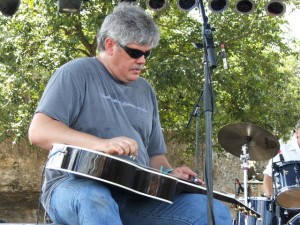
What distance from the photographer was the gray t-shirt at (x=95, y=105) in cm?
285

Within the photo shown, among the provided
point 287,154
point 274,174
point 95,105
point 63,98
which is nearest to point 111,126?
point 95,105

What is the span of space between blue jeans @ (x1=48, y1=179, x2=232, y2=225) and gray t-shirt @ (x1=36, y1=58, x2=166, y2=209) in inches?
6.5

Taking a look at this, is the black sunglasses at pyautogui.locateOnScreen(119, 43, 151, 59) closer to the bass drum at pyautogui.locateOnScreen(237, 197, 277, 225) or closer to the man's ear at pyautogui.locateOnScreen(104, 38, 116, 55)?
the man's ear at pyautogui.locateOnScreen(104, 38, 116, 55)

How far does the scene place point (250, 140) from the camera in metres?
7.27

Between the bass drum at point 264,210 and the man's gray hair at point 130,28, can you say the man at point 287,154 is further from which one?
the man's gray hair at point 130,28

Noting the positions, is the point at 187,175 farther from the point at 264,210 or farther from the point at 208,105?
the point at 264,210

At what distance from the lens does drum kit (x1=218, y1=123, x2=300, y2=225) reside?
6730 millimetres

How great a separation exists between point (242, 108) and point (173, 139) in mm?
1855

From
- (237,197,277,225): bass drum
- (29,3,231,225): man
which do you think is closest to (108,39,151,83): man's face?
(29,3,231,225): man

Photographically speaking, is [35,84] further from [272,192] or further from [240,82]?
[272,192]

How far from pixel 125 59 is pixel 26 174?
1156 centimetres

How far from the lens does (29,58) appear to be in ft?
35.8

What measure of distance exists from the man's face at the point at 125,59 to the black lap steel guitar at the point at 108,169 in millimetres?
719

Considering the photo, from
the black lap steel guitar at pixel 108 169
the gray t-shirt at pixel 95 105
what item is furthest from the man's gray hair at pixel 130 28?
the black lap steel guitar at pixel 108 169
